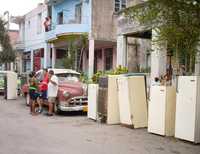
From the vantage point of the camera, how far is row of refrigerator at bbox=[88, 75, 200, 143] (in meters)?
10.9

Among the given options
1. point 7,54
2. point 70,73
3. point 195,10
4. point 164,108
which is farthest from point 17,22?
point 195,10

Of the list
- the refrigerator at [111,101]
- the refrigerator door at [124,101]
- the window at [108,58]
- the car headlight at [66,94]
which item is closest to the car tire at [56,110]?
the car headlight at [66,94]

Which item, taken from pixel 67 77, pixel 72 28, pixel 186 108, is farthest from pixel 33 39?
pixel 186 108

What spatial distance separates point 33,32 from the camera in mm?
41094

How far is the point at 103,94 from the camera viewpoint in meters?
14.7

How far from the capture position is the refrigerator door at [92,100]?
1527cm

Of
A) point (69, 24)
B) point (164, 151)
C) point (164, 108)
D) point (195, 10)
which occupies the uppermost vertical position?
point (69, 24)

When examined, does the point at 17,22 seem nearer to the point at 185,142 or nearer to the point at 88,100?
the point at 88,100

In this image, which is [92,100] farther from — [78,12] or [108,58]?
[78,12]

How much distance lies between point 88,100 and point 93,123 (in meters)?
1.52

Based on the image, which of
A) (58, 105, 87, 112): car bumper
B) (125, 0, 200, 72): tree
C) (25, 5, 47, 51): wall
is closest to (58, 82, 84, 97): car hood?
(58, 105, 87, 112): car bumper

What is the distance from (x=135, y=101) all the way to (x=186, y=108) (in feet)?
8.38

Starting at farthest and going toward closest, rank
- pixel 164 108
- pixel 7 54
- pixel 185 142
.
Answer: pixel 7 54 → pixel 164 108 → pixel 185 142

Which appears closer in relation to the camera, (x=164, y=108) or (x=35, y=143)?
(x=35, y=143)
